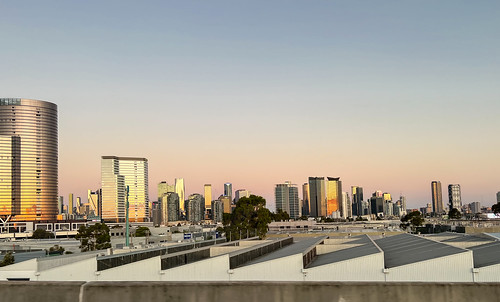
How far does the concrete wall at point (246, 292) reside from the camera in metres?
11.6

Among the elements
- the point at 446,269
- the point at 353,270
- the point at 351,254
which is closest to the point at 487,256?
the point at 446,269

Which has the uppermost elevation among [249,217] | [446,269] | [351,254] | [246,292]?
[246,292]

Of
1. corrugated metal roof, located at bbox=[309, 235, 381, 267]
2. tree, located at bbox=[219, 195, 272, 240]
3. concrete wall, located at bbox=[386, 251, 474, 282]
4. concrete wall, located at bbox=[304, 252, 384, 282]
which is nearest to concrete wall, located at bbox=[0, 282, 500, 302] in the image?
concrete wall, located at bbox=[386, 251, 474, 282]

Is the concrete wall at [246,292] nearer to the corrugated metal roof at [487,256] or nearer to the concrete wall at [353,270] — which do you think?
the concrete wall at [353,270]

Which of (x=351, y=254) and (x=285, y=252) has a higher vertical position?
(x=351, y=254)

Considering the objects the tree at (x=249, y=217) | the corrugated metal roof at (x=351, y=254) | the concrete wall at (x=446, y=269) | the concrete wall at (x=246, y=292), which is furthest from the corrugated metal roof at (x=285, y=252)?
the tree at (x=249, y=217)

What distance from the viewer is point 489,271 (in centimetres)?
4197

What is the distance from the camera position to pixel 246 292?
12.1 m

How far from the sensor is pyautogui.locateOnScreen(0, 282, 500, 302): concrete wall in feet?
38.1

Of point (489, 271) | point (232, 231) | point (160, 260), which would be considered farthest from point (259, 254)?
point (232, 231)

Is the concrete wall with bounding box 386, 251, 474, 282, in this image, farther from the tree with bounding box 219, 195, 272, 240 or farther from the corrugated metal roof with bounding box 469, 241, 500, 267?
the tree with bounding box 219, 195, 272, 240

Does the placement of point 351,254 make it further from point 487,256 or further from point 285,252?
point 487,256

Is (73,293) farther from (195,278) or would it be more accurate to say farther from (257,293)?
(195,278)

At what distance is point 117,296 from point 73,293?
1035mm
